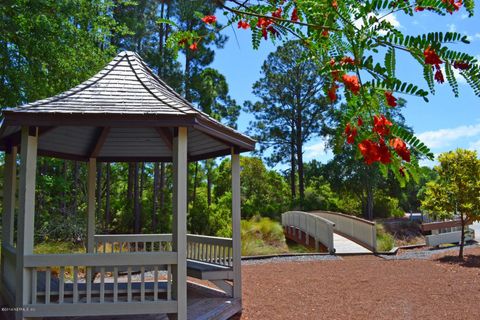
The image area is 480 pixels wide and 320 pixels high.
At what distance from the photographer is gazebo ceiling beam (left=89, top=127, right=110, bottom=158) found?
7.23m

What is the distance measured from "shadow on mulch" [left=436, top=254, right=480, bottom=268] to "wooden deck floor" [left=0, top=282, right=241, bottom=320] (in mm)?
7146

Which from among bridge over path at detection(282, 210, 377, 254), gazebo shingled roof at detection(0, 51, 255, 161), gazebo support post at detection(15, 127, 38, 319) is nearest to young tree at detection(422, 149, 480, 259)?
bridge over path at detection(282, 210, 377, 254)

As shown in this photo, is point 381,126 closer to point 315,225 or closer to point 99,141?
point 99,141

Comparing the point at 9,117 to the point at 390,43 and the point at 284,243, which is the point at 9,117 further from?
the point at 284,243

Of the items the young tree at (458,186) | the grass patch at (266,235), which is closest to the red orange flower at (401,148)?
the young tree at (458,186)

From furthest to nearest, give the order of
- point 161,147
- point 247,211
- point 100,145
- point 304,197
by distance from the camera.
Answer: point 304,197
point 247,211
point 161,147
point 100,145

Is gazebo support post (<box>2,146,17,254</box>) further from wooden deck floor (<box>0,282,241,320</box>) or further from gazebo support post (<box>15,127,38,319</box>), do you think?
gazebo support post (<box>15,127,38,319</box>)

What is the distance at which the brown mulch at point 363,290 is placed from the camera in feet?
20.6

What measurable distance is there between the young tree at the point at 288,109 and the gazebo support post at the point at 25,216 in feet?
85.5

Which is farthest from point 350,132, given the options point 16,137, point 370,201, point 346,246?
point 370,201

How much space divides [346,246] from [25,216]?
1169 cm

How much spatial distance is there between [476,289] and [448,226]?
35.2ft

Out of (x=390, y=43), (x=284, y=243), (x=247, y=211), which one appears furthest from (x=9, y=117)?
(x=247, y=211)

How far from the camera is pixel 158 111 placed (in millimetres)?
5090
